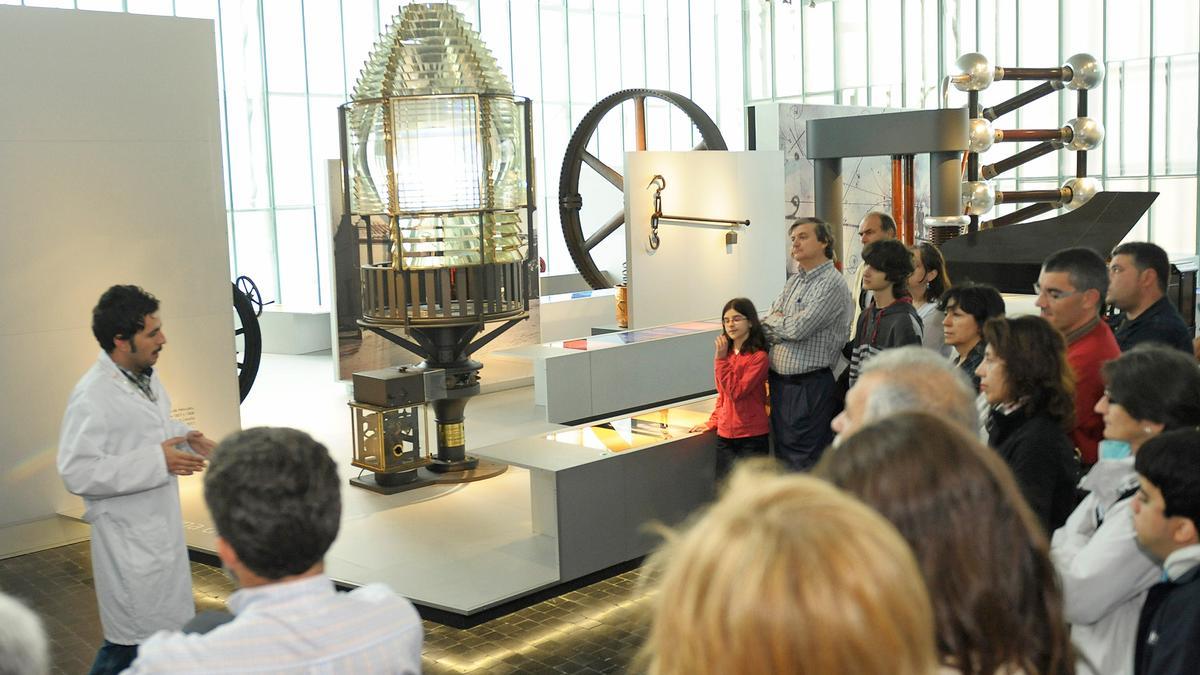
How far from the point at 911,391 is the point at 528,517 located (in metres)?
4.73

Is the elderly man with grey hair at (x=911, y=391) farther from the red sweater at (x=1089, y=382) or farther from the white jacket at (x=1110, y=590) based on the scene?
the red sweater at (x=1089, y=382)

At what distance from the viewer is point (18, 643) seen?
5.32ft

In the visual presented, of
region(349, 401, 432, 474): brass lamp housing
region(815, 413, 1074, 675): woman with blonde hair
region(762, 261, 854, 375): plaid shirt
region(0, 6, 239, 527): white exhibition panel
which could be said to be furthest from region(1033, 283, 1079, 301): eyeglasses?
region(0, 6, 239, 527): white exhibition panel

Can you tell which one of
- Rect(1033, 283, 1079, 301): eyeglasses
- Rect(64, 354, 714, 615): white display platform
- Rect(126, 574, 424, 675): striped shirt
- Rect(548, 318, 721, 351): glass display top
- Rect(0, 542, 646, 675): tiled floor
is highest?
Rect(1033, 283, 1079, 301): eyeglasses

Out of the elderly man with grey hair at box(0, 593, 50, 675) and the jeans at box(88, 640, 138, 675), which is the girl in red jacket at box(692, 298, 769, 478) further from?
the elderly man with grey hair at box(0, 593, 50, 675)

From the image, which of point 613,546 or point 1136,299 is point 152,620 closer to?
point 613,546

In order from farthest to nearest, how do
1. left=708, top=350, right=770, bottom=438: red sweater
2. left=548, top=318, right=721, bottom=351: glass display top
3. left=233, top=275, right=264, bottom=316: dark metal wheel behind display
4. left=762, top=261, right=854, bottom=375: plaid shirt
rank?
1. left=548, top=318, right=721, bottom=351: glass display top
2. left=233, top=275, right=264, bottom=316: dark metal wheel behind display
3. left=708, top=350, right=770, bottom=438: red sweater
4. left=762, top=261, right=854, bottom=375: plaid shirt

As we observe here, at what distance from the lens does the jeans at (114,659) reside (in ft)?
12.5

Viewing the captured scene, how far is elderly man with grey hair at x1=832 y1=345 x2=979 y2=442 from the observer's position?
2168 millimetres

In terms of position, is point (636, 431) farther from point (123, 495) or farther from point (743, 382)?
point (123, 495)

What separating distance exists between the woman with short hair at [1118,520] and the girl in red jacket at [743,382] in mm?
2995

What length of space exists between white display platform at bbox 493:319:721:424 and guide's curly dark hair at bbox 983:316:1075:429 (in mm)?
5757

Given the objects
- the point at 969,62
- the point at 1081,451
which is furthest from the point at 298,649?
the point at 969,62

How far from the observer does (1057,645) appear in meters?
1.51
